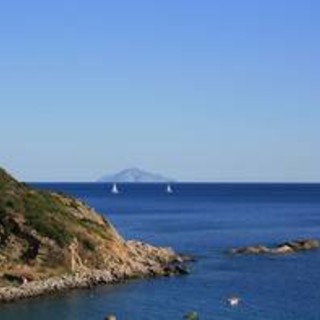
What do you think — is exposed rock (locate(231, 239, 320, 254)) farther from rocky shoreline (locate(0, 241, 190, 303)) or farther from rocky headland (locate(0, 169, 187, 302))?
rocky headland (locate(0, 169, 187, 302))

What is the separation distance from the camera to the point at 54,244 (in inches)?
5241

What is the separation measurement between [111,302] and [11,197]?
1320 inches

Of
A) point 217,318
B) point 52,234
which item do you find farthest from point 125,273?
point 217,318

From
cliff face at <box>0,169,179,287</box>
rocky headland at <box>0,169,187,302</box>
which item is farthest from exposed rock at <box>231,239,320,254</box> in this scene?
cliff face at <box>0,169,179,287</box>

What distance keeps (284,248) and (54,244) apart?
178ft

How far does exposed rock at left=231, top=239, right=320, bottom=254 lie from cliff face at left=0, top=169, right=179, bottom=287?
20.9 metres

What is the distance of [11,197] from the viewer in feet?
465

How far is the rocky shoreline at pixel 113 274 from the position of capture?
119m

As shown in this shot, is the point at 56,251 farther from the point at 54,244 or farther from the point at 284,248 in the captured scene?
the point at 284,248

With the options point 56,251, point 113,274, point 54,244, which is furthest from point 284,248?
point 56,251

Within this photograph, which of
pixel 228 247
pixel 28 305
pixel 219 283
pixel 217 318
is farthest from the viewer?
pixel 228 247

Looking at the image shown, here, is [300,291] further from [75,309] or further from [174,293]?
[75,309]

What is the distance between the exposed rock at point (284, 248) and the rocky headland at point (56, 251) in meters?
20.2

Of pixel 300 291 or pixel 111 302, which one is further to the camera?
pixel 300 291
